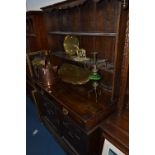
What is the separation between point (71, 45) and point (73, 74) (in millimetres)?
396

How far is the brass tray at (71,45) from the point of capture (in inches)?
76.0

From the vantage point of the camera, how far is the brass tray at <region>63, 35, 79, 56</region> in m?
1.93

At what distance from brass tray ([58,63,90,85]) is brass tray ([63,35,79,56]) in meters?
0.19

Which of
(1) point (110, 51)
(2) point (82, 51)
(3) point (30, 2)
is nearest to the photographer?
(1) point (110, 51)

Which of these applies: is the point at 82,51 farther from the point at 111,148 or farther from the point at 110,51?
the point at 111,148

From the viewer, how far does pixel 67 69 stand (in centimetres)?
207

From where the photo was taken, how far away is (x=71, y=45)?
78.6 inches

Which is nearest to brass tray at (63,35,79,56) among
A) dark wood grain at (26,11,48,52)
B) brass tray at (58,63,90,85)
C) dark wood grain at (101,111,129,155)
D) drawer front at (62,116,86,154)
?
brass tray at (58,63,90,85)

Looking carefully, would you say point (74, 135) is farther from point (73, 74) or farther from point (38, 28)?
point (38, 28)

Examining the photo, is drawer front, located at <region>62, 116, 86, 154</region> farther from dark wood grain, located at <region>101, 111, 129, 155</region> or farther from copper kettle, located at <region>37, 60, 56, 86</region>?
copper kettle, located at <region>37, 60, 56, 86</region>

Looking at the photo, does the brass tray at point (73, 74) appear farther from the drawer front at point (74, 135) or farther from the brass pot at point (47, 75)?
the drawer front at point (74, 135)
